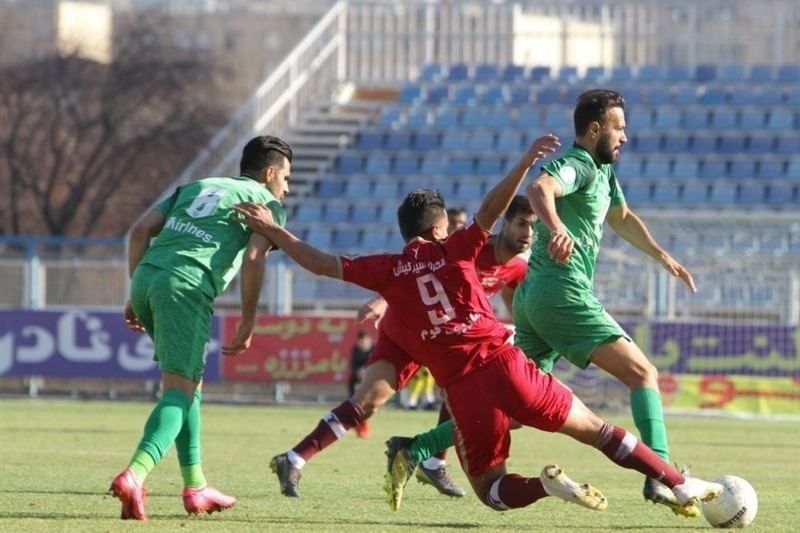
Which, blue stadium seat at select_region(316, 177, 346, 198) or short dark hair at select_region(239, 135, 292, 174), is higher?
short dark hair at select_region(239, 135, 292, 174)

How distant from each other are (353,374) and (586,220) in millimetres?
13685

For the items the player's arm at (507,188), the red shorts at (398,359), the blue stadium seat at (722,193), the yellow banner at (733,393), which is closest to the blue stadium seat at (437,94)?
the blue stadium seat at (722,193)

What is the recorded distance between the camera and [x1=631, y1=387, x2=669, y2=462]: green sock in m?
9.30

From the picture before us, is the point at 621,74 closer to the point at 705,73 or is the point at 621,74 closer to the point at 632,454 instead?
the point at 705,73

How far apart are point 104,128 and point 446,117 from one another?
11.0 m

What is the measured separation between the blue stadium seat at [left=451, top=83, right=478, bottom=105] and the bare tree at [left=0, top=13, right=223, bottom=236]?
9.30 meters

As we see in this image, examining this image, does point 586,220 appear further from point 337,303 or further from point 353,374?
point 337,303

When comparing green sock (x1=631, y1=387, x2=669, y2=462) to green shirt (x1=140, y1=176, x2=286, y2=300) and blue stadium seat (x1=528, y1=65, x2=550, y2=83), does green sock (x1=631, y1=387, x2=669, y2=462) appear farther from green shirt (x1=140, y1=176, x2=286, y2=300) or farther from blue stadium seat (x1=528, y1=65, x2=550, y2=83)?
blue stadium seat (x1=528, y1=65, x2=550, y2=83)

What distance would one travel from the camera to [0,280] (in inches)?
1017

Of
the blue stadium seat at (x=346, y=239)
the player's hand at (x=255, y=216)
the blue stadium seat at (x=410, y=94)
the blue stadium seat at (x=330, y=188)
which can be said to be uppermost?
the blue stadium seat at (x=410, y=94)

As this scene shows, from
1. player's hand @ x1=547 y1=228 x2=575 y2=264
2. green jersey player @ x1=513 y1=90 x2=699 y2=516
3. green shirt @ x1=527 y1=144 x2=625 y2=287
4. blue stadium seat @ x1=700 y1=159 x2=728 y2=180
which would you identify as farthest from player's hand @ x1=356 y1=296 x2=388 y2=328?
blue stadium seat @ x1=700 y1=159 x2=728 y2=180

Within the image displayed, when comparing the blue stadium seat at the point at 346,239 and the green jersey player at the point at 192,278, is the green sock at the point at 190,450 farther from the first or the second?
the blue stadium seat at the point at 346,239

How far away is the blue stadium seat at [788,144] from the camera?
104 ft

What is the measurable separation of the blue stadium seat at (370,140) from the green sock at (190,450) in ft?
79.8
